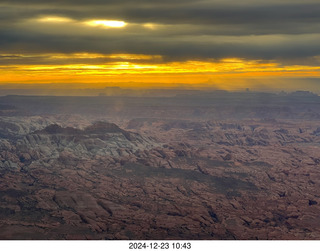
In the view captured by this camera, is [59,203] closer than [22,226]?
No

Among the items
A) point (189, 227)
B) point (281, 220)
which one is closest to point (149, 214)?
point (189, 227)

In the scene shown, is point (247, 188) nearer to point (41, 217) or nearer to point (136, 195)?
point (136, 195)

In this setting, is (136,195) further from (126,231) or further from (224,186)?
(126,231)

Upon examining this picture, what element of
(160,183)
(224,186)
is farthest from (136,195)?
(224,186)

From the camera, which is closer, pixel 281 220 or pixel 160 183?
pixel 281 220

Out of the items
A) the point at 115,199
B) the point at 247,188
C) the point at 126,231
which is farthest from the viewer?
the point at 247,188

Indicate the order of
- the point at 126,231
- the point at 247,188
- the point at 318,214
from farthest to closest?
the point at 247,188 < the point at 318,214 < the point at 126,231

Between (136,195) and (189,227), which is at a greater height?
(136,195)

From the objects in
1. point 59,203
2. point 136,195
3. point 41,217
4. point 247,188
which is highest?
point 247,188

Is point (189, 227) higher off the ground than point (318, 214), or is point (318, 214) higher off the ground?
point (318, 214)
